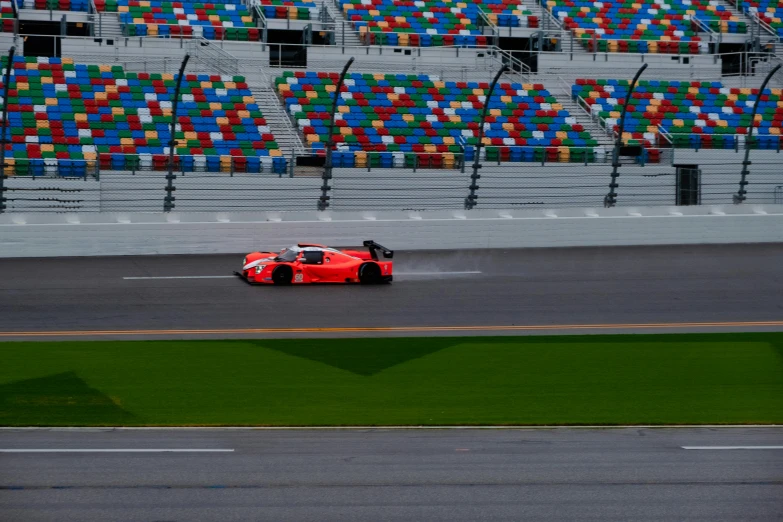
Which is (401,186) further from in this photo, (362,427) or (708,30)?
(362,427)

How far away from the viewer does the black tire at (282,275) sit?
19984 mm

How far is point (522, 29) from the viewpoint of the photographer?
38531 mm

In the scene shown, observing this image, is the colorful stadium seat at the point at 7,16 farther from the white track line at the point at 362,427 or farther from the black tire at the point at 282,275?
the white track line at the point at 362,427

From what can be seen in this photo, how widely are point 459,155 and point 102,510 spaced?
73.8 feet

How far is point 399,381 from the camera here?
42.3ft

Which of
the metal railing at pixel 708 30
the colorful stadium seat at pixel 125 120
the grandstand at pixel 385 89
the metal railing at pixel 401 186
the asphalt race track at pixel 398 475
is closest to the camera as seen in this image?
the asphalt race track at pixel 398 475

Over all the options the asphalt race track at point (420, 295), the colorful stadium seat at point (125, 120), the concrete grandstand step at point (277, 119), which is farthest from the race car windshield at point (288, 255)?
the concrete grandstand step at point (277, 119)

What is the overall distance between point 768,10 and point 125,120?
2565cm

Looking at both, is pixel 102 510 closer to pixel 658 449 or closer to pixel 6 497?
pixel 6 497

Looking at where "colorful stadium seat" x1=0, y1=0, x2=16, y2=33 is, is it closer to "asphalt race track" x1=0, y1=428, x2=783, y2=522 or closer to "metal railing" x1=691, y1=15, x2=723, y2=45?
"metal railing" x1=691, y1=15, x2=723, y2=45

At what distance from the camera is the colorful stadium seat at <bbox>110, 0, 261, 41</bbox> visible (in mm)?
34250

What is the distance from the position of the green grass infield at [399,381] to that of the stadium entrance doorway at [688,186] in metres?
14.0

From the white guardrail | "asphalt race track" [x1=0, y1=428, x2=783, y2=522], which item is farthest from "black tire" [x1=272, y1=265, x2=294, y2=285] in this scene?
"asphalt race track" [x1=0, y1=428, x2=783, y2=522]

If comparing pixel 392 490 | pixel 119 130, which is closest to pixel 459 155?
pixel 119 130
